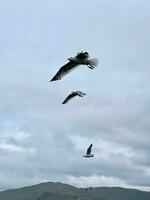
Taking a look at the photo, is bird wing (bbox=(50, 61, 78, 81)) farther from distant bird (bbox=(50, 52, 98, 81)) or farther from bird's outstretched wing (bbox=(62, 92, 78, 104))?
bird's outstretched wing (bbox=(62, 92, 78, 104))

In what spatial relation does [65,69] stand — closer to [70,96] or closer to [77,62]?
[77,62]

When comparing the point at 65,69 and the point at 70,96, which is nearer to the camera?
the point at 65,69

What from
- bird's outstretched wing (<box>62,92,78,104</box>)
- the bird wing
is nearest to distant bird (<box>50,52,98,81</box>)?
the bird wing

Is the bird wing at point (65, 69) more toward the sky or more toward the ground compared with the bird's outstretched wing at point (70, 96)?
more toward the ground

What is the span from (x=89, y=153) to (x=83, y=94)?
106 ft

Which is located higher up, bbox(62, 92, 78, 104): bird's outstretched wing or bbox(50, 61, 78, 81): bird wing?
bbox(62, 92, 78, 104): bird's outstretched wing

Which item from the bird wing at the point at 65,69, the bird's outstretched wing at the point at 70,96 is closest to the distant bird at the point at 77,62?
the bird wing at the point at 65,69

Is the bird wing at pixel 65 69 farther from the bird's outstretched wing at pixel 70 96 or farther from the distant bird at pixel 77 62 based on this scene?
the bird's outstretched wing at pixel 70 96

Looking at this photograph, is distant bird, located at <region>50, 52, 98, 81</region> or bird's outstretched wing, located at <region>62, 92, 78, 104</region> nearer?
distant bird, located at <region>50, 52, 98, 81</region>

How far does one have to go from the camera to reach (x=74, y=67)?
144ft

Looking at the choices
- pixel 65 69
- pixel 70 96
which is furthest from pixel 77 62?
pixel 70 96

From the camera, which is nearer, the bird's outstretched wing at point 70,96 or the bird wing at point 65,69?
the bird wing at point 65,69

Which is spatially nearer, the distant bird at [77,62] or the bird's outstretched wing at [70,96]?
the distant bird at [77,62]

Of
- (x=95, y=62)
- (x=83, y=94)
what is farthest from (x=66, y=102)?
(x=95, y=62)
